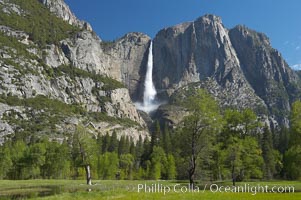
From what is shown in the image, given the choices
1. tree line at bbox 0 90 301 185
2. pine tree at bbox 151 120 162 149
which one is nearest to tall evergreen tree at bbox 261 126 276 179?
tree line at bbox 0 90 301 185

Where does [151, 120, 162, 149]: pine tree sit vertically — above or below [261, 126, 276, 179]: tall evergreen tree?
above

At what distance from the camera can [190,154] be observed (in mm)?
49562

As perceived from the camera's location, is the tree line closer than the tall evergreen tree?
Yes

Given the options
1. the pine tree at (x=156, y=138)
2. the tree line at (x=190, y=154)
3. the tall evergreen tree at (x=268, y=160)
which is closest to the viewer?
the tree line at (x=190, y=154)

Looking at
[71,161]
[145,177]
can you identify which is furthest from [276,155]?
[71,161]

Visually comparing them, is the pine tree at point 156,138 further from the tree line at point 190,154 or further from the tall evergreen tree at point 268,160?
the tall evergreen tree at point 268,160

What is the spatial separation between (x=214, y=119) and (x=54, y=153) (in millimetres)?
72106

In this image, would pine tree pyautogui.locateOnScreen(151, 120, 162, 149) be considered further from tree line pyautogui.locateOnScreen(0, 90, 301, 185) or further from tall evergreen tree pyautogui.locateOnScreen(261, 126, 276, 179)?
tall evergreen tree pyautogui.locateOnScreen(261, 126, 276, 179)

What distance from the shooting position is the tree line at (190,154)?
156ft

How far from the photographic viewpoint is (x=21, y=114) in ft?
643

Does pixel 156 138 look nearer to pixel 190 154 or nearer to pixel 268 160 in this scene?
pixel 268 160

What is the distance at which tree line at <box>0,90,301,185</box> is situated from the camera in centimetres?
4753

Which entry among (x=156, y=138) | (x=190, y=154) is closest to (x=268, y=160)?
(x=156, y=138)

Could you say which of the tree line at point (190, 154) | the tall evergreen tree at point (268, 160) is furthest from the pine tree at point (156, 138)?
the tall evergreen tree at point (268, 160)
